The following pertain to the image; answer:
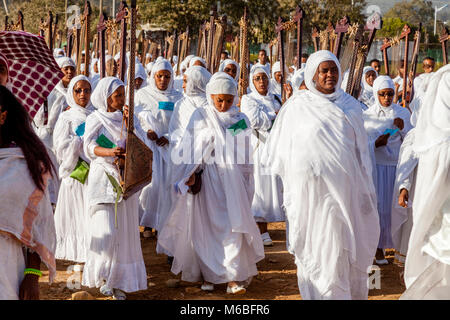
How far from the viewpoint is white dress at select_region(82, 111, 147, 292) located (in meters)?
5.40

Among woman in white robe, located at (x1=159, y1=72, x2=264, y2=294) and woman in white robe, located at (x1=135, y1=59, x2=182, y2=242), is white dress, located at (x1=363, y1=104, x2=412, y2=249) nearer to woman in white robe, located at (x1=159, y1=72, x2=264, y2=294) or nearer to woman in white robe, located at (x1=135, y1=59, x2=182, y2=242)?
woman in white robe, located at (x1=159, y1=72, x2=264, y2=294)

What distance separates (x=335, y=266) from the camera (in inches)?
180

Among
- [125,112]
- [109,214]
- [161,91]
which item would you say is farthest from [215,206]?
[161,91]

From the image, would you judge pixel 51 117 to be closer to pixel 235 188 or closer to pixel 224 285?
pixel 235 188

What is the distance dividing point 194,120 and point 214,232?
1.08m

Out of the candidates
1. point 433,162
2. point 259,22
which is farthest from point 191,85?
point 259,22


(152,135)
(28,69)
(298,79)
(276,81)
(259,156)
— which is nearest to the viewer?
(28,69)

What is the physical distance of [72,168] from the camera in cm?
634

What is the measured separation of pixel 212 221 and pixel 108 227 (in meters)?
1.05

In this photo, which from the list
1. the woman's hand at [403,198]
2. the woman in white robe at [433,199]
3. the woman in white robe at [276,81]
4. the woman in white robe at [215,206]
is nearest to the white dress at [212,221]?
the woman in white robe at [215,206]

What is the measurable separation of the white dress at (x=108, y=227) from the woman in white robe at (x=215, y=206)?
626 millimetres

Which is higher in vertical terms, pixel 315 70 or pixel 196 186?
pixel 315 70

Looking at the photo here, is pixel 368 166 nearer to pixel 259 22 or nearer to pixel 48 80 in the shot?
pixel 48 80
